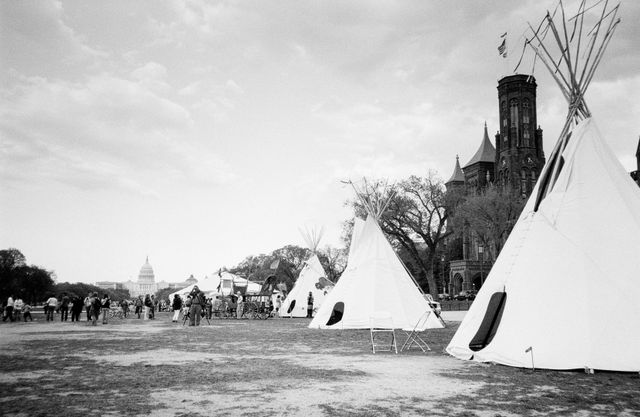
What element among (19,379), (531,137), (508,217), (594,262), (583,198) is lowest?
(19,379)

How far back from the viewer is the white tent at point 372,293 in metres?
19.8

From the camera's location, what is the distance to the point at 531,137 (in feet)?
278

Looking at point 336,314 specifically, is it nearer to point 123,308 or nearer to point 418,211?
point 123,308

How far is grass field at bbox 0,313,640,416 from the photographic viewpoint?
20.0ft

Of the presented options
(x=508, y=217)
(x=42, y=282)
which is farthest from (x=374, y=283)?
(x=42, y=282)

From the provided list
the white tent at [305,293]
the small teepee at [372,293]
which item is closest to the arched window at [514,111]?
the white tent at [305,293]

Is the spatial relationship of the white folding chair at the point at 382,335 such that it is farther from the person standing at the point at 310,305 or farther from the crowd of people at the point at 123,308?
the person standing at the point at 310,305

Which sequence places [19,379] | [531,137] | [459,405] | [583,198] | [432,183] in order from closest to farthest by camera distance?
1. [459,405]
2. [19,379]
3. [583,198]
4. [432,183]
5. [531,137]

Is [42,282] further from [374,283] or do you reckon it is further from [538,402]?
[538,402]

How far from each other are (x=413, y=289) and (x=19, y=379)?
15.6 metres

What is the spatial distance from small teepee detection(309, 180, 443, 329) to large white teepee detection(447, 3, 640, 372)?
817 cm

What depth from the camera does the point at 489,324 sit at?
1056 cm

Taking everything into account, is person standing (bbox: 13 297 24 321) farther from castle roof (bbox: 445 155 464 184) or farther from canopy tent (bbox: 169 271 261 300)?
castle roof (bbox: 445 155 464 184)

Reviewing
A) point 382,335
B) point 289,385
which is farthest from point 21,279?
point 289,385
